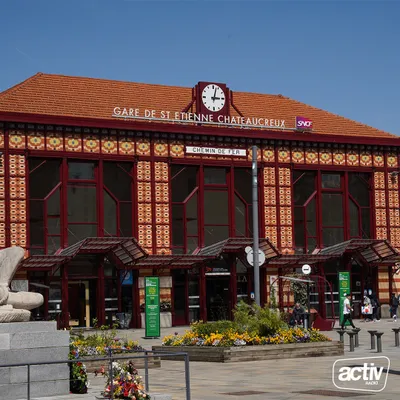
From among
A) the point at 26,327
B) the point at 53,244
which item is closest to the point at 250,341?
the point at 26,327

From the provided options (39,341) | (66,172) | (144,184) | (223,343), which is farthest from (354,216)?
(39,341)

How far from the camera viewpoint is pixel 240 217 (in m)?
55.3

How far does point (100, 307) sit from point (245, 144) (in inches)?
482

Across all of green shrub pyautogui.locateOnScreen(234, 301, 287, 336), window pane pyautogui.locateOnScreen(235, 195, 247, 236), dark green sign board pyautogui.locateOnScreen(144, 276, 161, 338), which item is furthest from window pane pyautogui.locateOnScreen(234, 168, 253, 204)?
green shrub pyautogui.locateOnScreen(234, 301, 287, 336)

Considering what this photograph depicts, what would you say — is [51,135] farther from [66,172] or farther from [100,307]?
[100,307]

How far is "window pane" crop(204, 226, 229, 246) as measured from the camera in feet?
178

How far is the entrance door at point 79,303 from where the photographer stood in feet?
165

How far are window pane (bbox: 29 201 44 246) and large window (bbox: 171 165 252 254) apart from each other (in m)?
7.29

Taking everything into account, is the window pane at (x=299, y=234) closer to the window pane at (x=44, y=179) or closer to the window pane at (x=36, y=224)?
the window pane at (x=44, y=179)

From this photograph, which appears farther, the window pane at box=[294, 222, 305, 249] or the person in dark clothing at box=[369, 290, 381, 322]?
the window pane at box=[294, 222, 305, 249]

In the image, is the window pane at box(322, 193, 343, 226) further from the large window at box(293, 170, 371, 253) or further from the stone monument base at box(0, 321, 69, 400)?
the stone monument base at box(0, 321, 69, 400)

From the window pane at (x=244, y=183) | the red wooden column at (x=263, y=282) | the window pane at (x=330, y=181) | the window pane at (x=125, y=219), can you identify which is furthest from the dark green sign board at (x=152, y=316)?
the window pane at (x=330, y=181)

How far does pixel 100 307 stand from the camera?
166 feet

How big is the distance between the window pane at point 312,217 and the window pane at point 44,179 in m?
14.9
